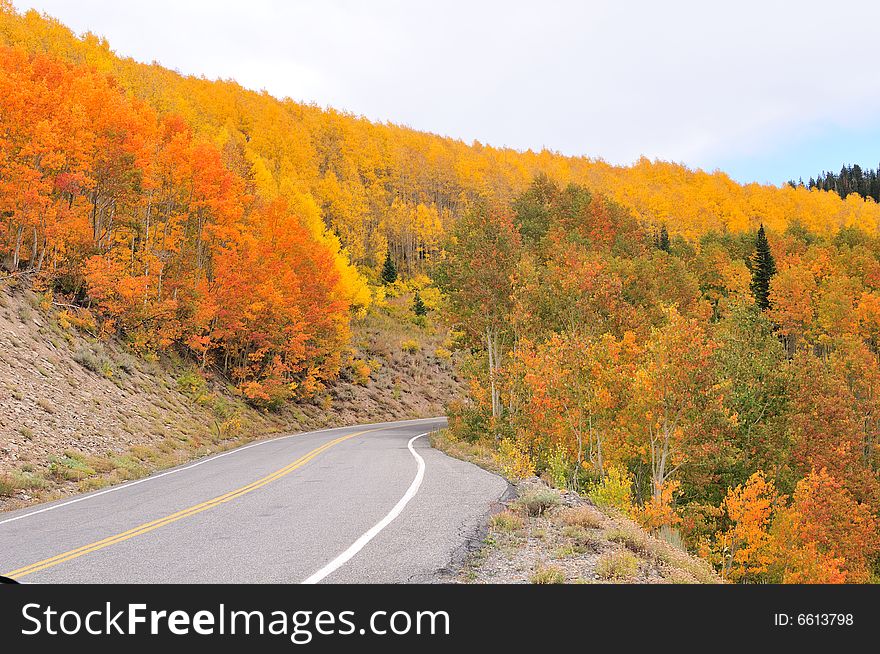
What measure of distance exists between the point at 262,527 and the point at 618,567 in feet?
15.9

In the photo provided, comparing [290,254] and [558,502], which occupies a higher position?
[290,254]

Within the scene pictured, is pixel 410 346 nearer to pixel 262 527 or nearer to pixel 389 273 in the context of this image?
pixel 389 273

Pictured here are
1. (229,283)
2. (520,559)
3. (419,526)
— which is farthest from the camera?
(229,283)

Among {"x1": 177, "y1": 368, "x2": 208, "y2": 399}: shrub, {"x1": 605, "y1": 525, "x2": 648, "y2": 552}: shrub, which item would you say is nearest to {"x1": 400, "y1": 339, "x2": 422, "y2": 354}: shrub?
{"x1": 177, "y1": 368, "x2": 208, "y2": 399}: shrub

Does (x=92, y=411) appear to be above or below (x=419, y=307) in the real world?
below

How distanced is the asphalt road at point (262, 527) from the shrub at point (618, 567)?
159cm

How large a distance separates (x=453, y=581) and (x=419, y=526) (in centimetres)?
251

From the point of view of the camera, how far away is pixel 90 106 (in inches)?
1135

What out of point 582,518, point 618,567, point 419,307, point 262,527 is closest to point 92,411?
point 262,527

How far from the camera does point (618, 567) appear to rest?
606 cm

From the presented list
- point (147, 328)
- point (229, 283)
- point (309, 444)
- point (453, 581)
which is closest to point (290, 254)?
point (229, 283)

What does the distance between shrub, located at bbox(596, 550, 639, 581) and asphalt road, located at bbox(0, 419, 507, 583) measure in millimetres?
1589

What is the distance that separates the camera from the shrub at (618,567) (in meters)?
5.97

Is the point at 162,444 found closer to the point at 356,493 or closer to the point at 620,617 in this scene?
the point at 356,493
